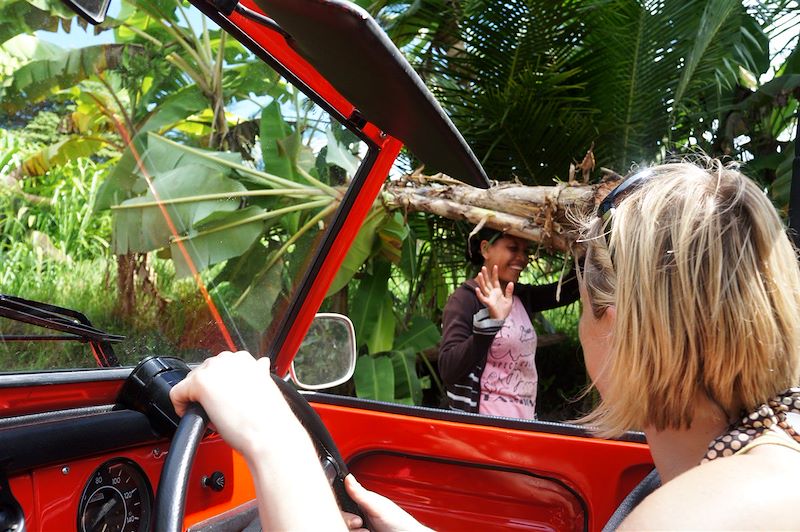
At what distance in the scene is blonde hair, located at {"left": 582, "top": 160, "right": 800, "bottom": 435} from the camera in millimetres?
1123

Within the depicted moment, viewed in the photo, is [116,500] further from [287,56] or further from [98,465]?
[287,56]

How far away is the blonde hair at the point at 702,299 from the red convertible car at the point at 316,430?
1.41ft

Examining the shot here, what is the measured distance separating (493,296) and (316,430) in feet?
5.95

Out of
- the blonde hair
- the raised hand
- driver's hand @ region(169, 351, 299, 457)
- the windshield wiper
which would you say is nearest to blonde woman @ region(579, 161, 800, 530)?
the blonde hair

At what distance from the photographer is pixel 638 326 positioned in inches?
47.1

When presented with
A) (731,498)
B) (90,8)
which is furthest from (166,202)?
(731,498)

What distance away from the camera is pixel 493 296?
127 inches

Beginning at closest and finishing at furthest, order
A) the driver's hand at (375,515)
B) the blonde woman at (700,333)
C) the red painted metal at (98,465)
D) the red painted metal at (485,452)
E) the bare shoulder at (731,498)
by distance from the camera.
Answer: the bare shoulder at (731,498)
the blonde woman at (700,333)
the red painted metal at (98,465)
the driver's hand at (375,515)
the red painted metal at (485,452)

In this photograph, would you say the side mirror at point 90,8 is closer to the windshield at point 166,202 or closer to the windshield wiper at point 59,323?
the windshield at point 166,202

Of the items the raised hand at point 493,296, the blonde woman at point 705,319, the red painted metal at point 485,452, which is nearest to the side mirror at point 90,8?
the blonde woman at point 705,319

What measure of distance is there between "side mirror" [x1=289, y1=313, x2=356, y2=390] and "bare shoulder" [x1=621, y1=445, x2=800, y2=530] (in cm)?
125

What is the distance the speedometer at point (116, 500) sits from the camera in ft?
4.54

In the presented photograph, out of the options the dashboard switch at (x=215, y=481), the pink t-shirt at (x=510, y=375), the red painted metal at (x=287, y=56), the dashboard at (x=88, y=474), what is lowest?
the pink t-shirt at (x=510, y=375)

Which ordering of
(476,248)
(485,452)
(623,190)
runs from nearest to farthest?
1. (623,190)
2. (485,452)
3. (476,248)
